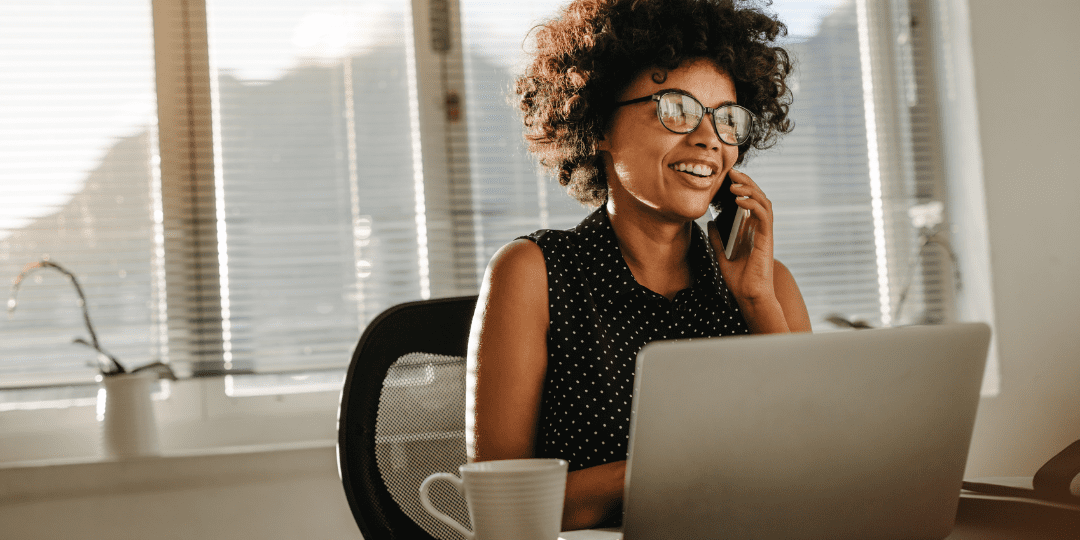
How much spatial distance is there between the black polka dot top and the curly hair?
15 centimetres

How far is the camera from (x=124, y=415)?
76.9 inches

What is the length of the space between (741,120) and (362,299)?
1.37m

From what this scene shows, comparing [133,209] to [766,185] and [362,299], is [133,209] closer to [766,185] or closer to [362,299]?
[362,299]

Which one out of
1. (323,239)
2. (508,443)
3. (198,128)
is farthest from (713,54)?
(198,128)

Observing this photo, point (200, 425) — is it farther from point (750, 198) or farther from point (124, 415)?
point (750, 198)

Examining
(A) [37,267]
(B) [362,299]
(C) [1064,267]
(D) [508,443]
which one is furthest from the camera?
(C) [1064,267]

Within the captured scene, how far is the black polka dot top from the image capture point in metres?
1.11

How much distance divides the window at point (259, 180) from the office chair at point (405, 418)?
1073 millimetres

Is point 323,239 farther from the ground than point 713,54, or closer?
closer

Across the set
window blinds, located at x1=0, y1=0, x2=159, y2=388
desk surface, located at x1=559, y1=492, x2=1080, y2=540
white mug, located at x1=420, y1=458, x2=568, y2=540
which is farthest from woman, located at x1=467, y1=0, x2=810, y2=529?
window blinds, located at x1=0, y1=0, x2=159, y2=388

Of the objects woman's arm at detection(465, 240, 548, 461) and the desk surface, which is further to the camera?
woman's arm at detection(465, 240, 548, 461)

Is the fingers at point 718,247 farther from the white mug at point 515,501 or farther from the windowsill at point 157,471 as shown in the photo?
the windowsill at point 157,471

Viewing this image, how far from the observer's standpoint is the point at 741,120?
3.91 feet

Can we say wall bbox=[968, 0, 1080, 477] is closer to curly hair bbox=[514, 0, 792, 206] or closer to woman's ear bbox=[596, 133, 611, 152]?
curly hair bbox=[514, 0, 792, 206]
